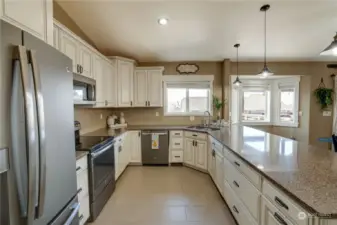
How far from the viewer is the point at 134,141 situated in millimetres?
4852

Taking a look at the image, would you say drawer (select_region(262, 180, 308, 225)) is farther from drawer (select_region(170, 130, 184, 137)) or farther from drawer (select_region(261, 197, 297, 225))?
drawer (select_region(170, 130, 184, 137))

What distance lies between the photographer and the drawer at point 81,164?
7.17ft

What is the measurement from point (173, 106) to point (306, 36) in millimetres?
3281

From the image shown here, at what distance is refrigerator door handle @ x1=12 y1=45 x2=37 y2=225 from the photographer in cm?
98

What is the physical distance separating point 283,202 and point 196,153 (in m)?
3.22

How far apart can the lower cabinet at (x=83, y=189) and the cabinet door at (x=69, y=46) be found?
119cm

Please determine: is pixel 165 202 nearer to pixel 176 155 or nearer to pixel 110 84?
pixel 176 155

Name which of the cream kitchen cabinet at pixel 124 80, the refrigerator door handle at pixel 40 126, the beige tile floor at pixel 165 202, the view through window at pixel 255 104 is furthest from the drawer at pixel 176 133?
the refrigerator door handle at pixel 40 126

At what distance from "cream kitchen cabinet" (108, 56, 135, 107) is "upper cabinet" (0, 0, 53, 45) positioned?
10.3 ft

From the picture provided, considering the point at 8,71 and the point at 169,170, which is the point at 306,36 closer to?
the point at 169,170

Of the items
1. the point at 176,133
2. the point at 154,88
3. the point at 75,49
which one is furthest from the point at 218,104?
the point at 75,49

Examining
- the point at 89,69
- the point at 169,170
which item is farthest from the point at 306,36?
the point at 89,69

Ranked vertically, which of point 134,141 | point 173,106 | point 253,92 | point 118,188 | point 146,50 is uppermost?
point 146,50

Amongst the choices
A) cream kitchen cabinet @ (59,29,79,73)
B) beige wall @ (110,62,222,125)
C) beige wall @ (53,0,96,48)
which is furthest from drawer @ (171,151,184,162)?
beige wall @ (53,0,96,48)
